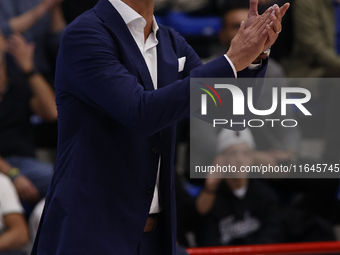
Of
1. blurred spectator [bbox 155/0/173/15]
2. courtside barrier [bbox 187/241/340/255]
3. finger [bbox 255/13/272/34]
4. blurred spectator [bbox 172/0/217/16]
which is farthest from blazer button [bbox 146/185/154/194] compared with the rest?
blurred spectator [bbox 172/0/217/16]

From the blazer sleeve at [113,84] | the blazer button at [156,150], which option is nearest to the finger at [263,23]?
the blazer sleeve at [113,84]

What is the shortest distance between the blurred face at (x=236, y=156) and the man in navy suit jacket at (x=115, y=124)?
1.59m

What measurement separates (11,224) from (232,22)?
1.66 m

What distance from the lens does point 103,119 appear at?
46.9 inches

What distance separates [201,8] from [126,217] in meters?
2.48

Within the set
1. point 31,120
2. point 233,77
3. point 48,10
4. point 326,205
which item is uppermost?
point 233,77

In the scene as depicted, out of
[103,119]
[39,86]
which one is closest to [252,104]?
[103,119]

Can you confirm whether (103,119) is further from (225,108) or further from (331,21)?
(331,21)

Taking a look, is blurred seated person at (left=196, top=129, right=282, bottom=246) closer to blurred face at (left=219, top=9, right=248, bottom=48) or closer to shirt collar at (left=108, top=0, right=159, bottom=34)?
blurred face at (left=219, top=9, right=248, bottom=48)

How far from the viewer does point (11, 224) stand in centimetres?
244

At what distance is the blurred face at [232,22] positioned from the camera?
306 cm

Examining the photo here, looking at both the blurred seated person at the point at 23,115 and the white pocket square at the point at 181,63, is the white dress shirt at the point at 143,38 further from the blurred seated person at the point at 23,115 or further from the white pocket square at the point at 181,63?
the blurred seated person at the point at 23,115

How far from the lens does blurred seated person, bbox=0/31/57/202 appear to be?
270 cm

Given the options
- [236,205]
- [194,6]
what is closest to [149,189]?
[236,205]
